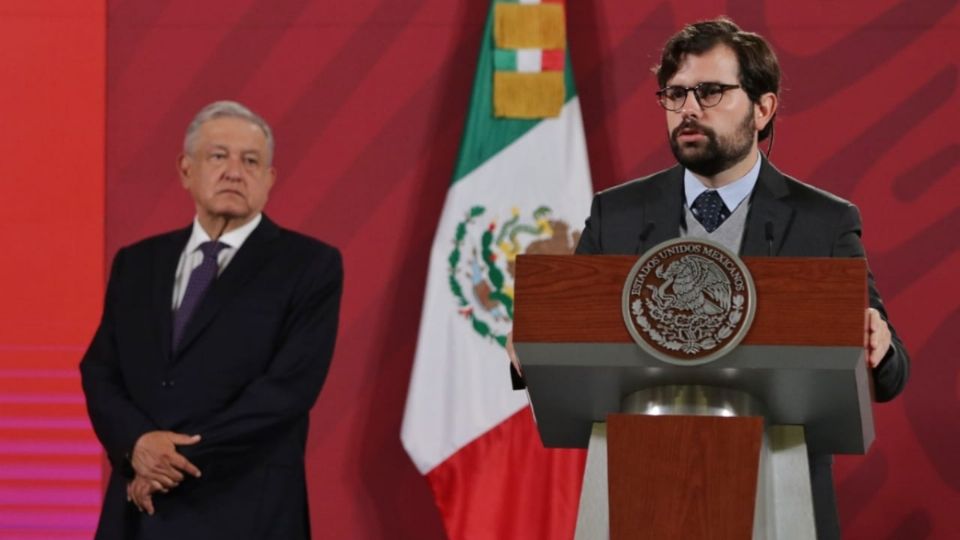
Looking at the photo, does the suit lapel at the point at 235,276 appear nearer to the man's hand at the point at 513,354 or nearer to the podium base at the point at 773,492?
the man's hand at the point at 513,354

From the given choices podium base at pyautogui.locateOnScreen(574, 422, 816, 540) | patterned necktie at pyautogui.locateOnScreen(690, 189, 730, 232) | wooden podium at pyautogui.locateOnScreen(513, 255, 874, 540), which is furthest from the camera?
patterned necktie at pyautogui.locateOnScreen(690, 189, 730, 232)

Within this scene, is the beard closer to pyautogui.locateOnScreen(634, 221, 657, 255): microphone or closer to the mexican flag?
pyautogui.locateOnScreen(634, 221, 657, 255): microphone

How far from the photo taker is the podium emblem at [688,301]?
75.0 inches

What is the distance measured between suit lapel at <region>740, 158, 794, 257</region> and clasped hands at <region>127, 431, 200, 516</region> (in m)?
1.45

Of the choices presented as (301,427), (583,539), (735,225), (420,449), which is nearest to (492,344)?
(420,449)

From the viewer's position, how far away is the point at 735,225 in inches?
95.0

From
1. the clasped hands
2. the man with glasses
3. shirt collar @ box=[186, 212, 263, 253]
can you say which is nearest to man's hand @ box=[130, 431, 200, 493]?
the clasped hands

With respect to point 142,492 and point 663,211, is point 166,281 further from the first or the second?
point 663,211

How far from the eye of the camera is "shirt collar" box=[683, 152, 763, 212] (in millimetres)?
2434

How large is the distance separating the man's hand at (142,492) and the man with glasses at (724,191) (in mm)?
1313

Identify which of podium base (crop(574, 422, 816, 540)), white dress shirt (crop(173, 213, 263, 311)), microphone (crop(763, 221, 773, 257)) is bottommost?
podium base (crop(574, 422, 816, 540))

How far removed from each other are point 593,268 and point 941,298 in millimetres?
2871

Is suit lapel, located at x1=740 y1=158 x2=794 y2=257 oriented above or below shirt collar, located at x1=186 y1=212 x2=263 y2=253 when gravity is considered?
below

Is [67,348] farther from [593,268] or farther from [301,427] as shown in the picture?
[593,268]
